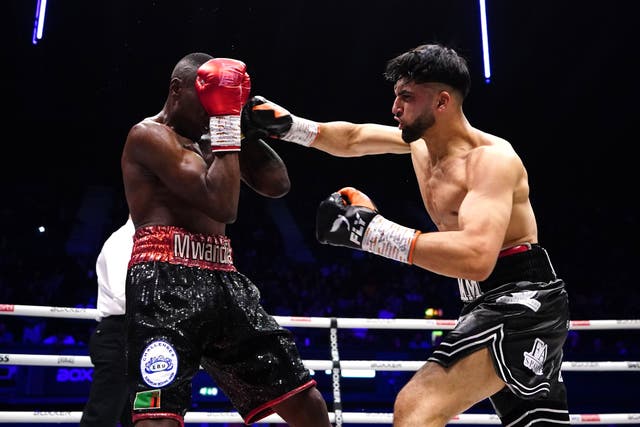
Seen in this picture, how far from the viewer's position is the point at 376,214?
6.37 feet

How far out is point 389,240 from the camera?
189 cm

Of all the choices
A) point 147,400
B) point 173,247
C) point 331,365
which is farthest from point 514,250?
point 331,365

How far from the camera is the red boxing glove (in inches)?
76.2

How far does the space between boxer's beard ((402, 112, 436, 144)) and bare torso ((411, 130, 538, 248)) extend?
4.9 inches

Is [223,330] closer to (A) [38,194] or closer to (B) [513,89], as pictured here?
(B) [513,89]

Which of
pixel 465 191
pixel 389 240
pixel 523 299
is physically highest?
pixel 465 191

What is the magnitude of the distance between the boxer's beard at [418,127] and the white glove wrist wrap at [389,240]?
1.40 feet

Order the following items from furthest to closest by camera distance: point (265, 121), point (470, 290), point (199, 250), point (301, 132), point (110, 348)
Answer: point (110, 348) → point (301, 132) → point (265, 121) → point (470, 290) → point (199, 250)

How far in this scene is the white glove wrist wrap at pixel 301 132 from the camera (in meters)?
2.55

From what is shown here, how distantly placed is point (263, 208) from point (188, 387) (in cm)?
1097

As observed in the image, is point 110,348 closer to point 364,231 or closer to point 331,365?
point 331,365

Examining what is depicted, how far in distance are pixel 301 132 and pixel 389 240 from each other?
33.2 inches

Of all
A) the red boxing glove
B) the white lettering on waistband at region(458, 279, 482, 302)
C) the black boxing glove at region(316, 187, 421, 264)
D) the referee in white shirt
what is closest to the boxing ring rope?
the referee in white shirt

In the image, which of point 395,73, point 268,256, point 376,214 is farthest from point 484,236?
point 268,256
